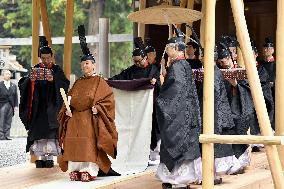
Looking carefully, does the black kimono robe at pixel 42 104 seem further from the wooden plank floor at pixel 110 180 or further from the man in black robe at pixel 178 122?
the man in black robe at pixel 178 122

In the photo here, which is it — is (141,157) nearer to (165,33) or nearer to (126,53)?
(165,33)

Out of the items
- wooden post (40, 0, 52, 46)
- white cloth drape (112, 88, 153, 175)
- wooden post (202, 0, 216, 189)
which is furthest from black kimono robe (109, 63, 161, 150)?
wooden post (202, 0, 216, 189)

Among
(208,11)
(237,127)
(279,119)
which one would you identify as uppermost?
(208,11)

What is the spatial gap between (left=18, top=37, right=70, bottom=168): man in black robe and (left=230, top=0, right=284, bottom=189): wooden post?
4.23m

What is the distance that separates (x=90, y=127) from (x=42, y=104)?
150 cm

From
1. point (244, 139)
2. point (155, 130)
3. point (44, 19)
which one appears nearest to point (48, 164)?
point (155, 130)

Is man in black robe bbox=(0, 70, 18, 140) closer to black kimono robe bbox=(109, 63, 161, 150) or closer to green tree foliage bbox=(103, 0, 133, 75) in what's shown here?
green tree foliage bbox=(103, 0, 133, 75)

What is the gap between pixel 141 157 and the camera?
7297 millimetres

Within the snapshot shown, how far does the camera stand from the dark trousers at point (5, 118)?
47.9ft

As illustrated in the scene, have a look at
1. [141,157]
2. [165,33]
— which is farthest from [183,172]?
[165,33]

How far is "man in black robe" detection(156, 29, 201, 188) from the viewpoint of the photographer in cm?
535

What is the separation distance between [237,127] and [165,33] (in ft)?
17.1

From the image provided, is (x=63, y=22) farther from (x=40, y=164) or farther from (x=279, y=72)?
(x=279, y=72)

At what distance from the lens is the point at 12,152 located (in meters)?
11.2
